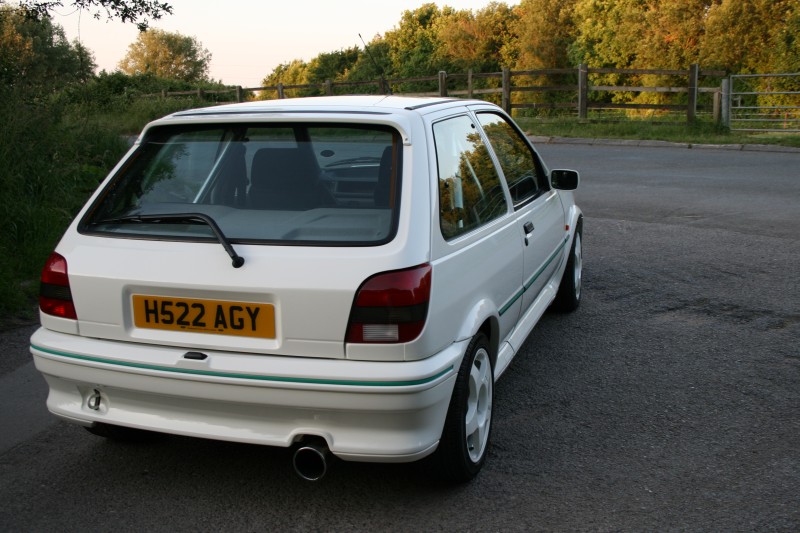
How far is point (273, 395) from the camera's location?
3082mm

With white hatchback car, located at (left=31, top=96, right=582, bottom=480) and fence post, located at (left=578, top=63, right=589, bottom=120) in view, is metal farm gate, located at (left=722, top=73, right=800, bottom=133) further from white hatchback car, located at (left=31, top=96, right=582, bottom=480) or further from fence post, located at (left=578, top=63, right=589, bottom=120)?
white hatchback car, located at (left=31, top=96, right=582, bottom=480)

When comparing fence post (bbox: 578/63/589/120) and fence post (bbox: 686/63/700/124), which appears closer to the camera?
fence post (bbox: 686/63/700/124)

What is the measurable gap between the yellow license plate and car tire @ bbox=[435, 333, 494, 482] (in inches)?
30.9

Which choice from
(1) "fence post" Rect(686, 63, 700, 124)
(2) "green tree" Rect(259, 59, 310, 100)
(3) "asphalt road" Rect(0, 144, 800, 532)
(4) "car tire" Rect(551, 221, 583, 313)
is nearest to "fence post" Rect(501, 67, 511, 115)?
(1) "fence post" Rect(686, 63, 700, 124)

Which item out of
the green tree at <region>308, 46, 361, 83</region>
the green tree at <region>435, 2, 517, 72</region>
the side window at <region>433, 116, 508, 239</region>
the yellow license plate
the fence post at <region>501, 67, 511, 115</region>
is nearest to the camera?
the yellow license plate

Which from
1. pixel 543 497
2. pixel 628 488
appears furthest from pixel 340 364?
pixel 628 488

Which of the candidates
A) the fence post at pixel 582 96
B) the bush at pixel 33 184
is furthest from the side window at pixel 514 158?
the fence post at pixel 582 96

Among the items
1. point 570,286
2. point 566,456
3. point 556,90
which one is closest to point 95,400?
point 566,456

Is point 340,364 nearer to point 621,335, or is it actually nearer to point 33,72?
point 621,335

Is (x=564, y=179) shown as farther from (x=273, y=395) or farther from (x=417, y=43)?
(x=417, y=43)

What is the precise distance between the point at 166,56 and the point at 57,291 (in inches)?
3710

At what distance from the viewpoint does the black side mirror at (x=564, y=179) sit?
5488 millimetres

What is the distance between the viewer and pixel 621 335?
5703mm

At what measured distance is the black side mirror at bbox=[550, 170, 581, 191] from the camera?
5.49m
